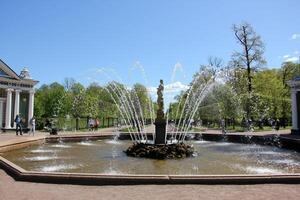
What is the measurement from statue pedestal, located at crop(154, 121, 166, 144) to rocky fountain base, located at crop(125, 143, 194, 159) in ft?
3.64

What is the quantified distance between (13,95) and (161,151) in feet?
88.1

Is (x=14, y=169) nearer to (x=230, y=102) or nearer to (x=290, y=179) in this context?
(x=290, y=179)

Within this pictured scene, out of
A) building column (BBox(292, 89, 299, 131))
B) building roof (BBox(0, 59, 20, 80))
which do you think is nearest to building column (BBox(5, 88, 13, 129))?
building roof (BBox(0, 59, 20, 80))

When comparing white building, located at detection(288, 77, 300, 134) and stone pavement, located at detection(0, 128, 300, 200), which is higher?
white building, located at detection(288, 77, 300, 134)

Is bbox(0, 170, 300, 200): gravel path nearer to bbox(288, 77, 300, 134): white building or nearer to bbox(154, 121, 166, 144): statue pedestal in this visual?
bbox(154, 121, 166, 144): statue pedestal

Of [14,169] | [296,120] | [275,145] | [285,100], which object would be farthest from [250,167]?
[285,100]

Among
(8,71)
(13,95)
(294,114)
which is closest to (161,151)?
(294,114)

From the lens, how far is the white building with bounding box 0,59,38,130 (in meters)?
36.6

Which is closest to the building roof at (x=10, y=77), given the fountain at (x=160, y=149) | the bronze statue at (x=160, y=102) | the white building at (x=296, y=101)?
the bronze statue at (x=160, y=102)

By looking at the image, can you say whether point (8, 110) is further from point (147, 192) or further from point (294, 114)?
point (147, 192)

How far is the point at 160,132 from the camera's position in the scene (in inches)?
710

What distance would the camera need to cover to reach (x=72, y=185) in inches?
367

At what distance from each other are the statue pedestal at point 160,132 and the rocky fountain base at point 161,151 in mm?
1111

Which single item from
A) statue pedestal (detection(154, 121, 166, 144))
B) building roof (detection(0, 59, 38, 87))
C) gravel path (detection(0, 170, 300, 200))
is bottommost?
gravel path (detection(0, 170, 300, 200))
